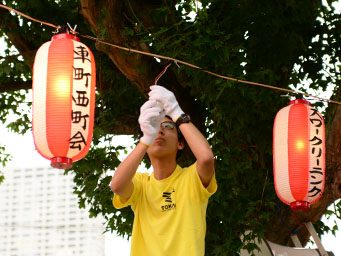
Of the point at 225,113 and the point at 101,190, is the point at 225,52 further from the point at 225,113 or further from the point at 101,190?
the point at 101,190

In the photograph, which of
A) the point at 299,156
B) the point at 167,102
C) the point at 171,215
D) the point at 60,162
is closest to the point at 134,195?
the point at 171,215

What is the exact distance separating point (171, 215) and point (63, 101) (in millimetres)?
1645

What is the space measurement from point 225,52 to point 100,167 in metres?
2.55

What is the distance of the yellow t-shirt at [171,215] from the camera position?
3131 millimetres

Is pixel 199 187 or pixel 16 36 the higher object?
pixel 16 36

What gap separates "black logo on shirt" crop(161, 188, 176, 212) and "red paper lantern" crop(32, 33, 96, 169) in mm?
1271

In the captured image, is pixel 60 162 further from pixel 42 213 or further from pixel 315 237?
pixel 42 213

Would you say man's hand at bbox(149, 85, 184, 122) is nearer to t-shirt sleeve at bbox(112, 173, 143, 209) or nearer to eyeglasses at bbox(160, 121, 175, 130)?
eyeglasses at bbox(160, 121, 175, 130)

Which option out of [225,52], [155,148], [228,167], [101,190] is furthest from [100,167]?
[155,148]

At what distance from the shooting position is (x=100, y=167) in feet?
26.9

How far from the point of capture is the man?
3160mm

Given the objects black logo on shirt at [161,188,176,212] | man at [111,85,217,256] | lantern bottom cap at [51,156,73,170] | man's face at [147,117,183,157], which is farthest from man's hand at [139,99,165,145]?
lantern bottom cap at [51,156,73,170]

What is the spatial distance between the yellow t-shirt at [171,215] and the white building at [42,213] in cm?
3754

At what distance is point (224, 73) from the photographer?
655 centimetres
